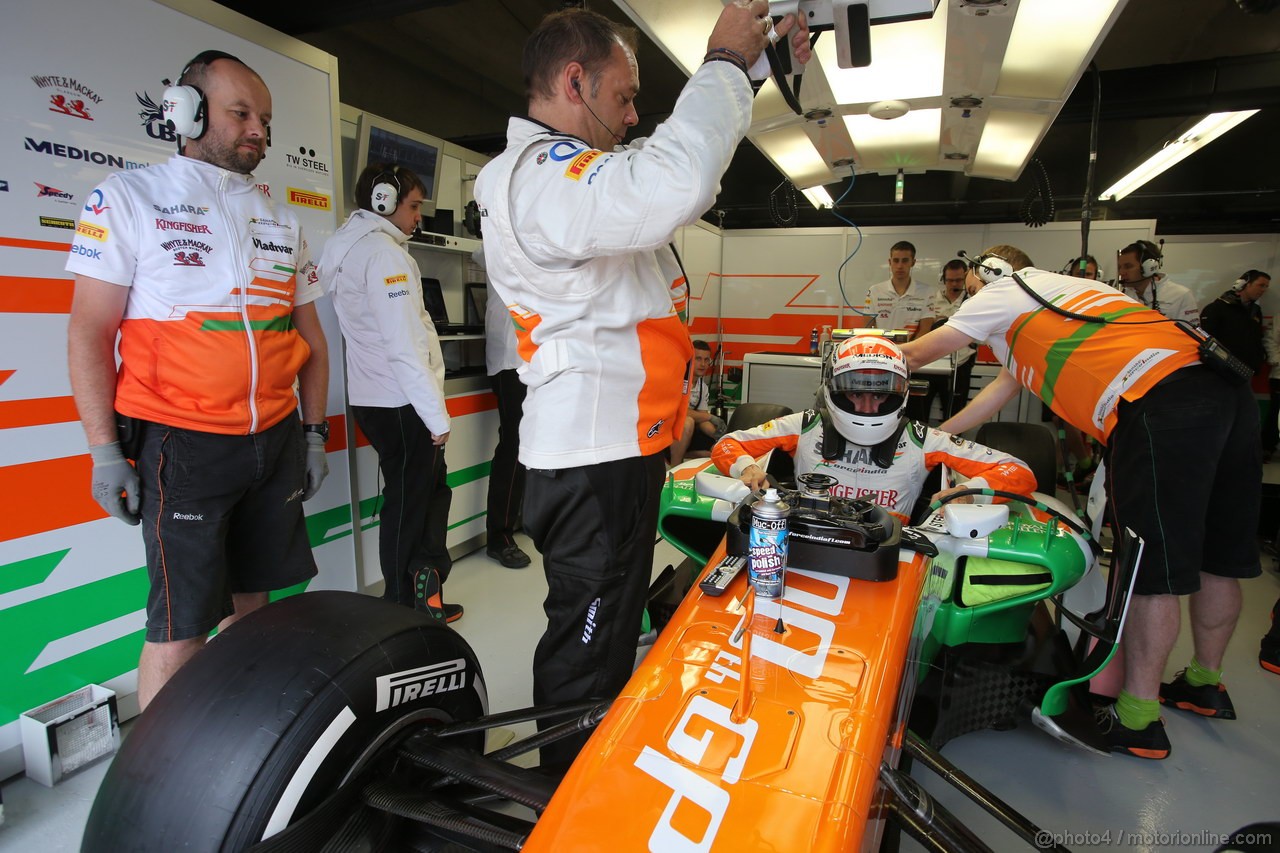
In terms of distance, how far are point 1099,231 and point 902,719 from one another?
24.6 feet

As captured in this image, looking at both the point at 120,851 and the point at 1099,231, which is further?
the point at 1099,231

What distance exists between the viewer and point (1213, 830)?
1.76 meters

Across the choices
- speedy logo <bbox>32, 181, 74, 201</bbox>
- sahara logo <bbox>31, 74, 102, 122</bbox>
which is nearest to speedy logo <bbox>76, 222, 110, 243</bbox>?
speedy logo <bbox>32, 181, 74, 201</bbox>

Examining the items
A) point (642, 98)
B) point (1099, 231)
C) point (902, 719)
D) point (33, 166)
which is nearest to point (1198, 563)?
point (902, 719)

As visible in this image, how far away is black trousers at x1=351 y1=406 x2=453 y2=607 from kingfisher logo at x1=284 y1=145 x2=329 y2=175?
0.94m

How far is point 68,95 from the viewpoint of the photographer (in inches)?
74.6

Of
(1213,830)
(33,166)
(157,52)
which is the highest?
(157,52)

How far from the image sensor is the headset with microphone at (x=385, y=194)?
2611 mm

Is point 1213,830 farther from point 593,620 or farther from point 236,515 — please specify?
point 236,515

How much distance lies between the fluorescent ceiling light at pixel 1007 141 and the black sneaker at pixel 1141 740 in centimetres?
267

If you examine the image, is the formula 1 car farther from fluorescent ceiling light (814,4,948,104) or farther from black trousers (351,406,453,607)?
fluorescent ceiling light (814,4,948,104)

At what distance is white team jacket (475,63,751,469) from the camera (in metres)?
1.05

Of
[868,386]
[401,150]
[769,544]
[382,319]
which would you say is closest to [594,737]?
[769,544]

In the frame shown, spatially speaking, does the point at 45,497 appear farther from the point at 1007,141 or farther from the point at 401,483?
the point at 1007,141
